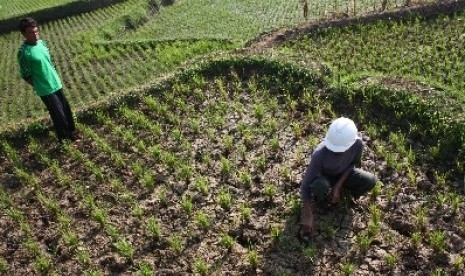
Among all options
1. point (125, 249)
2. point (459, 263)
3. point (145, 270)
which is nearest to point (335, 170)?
point (459, 263)

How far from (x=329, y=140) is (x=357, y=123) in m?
2.31

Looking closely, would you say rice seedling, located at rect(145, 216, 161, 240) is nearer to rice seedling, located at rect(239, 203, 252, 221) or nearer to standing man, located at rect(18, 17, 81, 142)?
rice seedling, located at rect(239, 203, 252, 221)

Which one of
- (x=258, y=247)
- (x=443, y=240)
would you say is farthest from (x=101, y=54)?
(x=443, y=240)

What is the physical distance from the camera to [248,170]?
5695 mm

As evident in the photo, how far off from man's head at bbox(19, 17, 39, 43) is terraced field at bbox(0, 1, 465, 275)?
1.68 metres

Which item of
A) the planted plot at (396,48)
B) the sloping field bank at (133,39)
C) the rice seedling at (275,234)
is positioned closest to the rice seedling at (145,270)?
the rice seedling at (275,234)

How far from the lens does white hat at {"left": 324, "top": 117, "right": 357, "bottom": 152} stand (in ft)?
13.0

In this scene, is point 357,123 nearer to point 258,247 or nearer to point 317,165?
point 317,165

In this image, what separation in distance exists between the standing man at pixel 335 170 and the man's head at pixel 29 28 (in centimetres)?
404

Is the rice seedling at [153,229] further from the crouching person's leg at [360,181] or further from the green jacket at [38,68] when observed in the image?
the green jacket at [38,68]

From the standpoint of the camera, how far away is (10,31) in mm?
17172

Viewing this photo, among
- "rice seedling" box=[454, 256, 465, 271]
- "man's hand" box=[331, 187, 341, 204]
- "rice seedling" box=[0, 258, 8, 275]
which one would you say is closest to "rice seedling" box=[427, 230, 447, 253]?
"rice seedling" box=[454, 256, 465, 271]

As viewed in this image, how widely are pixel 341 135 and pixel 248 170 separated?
1.96m

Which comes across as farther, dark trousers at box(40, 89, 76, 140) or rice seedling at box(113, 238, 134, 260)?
dark trousers at box(40, 89, 76, 140)
